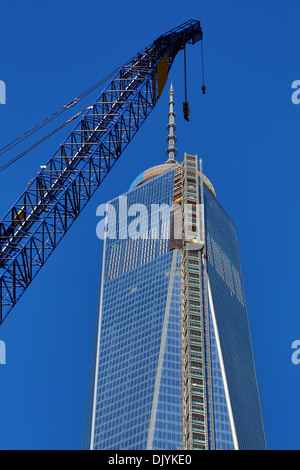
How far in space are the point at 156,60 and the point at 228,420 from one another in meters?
83.7

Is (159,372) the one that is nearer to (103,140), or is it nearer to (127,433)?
(127,433)

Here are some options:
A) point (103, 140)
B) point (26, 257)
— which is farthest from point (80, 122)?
point (26, 257)

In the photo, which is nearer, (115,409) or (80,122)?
(80,122)

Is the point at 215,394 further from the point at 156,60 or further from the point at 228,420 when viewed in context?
the point at 156,60

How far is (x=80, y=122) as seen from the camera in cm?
12688

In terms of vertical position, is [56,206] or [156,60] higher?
[156,60]

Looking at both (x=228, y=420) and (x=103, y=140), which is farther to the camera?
(x=228, y=420)

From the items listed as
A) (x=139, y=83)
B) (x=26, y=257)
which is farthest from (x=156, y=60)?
(x=26, y=257)

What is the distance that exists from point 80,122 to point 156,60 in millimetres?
19666

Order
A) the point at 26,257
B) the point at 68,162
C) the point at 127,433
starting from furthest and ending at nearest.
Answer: the point at 127,433 → the point at 68,162 → the point at 26,257
